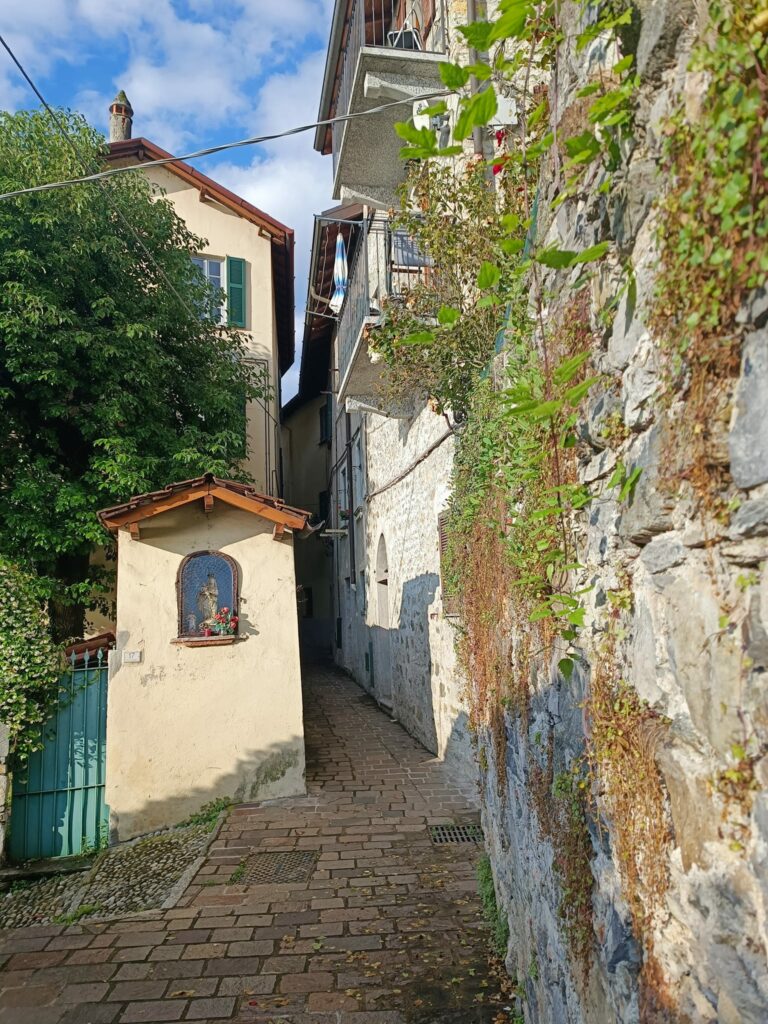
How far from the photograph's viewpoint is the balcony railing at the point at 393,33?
7922 mm

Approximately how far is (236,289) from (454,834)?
36.9 ft

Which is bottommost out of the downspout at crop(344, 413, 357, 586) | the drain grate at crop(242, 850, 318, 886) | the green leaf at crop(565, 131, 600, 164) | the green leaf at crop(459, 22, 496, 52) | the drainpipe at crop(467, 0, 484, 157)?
the drain grate at crop(242, 850, 318, 886)

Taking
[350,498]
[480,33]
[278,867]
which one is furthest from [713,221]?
[350,498]

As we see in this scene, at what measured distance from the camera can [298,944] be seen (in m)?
4.35

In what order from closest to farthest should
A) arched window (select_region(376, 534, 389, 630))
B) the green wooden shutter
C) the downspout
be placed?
arched window (select_region(376, 534, 389, 630))
the green wooden shutter
the downspout

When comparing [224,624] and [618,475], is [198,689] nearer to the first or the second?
[224,624]

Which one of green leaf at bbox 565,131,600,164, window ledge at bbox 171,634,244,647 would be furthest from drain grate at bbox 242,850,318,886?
green leaf at bbox 565,131,600,164

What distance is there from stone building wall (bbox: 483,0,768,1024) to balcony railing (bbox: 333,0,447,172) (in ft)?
22.7

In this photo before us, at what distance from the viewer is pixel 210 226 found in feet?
44.8

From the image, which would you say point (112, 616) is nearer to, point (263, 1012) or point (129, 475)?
point (129, 475)

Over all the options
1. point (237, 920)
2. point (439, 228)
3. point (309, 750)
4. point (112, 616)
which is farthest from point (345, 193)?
point (237, 920)

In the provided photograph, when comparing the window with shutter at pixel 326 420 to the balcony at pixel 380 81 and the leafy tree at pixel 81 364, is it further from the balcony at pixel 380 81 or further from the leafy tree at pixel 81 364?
the balcony at pixel 380 81

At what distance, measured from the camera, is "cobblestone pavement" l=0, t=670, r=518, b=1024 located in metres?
3.72

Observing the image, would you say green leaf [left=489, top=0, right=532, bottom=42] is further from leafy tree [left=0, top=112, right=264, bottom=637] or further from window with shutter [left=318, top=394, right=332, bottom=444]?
window with shutter [left=318, top=394, right=332, bottom=444]
